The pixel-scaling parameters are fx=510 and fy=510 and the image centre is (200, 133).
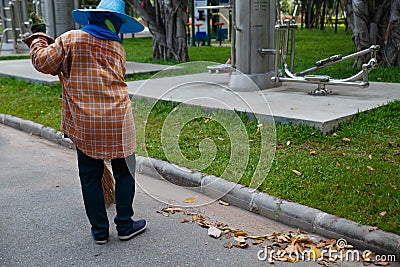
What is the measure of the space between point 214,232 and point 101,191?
0.92 m

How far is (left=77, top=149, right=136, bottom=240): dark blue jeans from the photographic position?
143 inches

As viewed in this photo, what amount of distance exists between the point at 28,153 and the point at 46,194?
1.70m

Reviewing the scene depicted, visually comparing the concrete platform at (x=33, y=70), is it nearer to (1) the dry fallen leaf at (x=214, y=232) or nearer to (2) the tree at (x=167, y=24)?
(2) the tree at (x=167, y=24)

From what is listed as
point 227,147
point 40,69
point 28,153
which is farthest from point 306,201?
point 28,153

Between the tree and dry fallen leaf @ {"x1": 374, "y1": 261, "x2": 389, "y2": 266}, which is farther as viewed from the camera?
the tree

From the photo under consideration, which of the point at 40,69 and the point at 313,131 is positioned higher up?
the point at 40,69

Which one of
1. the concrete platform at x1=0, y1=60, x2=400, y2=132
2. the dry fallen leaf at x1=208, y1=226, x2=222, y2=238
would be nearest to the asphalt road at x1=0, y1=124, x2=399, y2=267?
the dry fallen leaf at x1=208, y1=226, x2=222, y2=238

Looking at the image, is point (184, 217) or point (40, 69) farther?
point (184, 217)

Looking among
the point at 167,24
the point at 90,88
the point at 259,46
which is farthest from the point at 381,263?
the point at 167,24

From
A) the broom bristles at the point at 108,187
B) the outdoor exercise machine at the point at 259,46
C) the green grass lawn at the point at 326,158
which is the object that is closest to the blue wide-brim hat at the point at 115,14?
the green grass lawn at the point at 326,158

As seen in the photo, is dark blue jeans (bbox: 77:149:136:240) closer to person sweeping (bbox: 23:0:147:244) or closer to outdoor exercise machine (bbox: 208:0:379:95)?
person sweeping (bbox: 23:0:147:244)

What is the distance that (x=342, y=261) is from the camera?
350cm

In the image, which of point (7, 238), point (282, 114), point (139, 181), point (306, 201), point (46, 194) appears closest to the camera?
point (7, 238)

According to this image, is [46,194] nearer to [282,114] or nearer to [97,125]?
[97,125]
